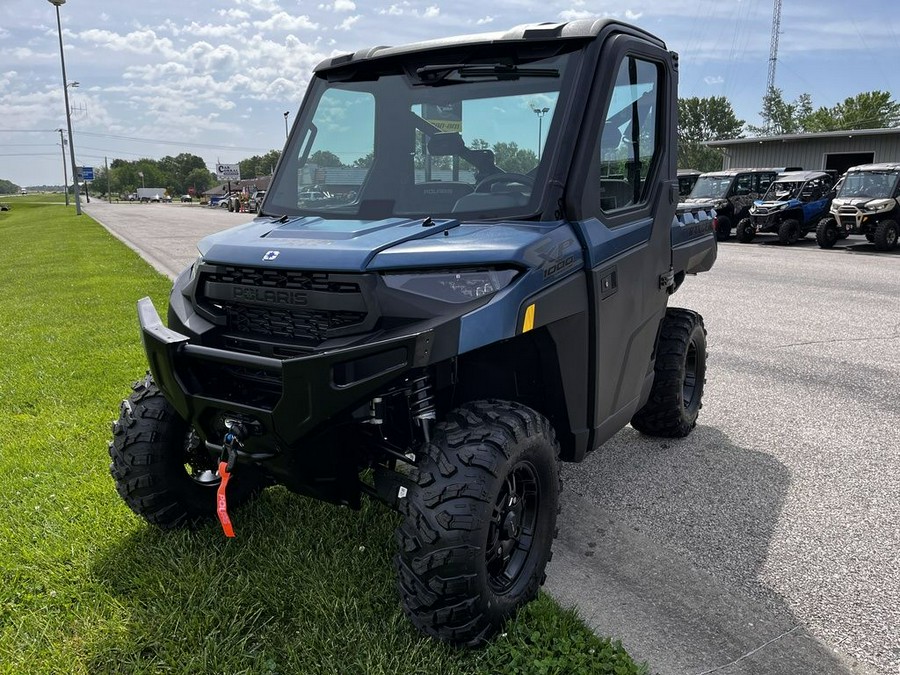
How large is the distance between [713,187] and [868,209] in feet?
18.4

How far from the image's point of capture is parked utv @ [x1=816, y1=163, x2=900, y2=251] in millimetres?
17891

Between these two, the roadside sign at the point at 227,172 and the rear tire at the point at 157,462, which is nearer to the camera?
the rear tire at the point at 157,462

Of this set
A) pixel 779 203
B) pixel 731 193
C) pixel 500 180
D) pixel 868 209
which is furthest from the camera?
pixel 731 193

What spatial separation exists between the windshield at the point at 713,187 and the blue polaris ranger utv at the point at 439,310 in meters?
20.4

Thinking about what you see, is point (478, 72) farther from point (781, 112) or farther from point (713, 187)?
point (781, 112)

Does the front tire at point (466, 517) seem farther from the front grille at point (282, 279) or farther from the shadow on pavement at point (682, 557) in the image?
the front grille at point (282, 279)

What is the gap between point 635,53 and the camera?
3.26 m

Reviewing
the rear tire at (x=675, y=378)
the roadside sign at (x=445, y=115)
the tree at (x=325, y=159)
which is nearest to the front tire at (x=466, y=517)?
the roadside sign at (x=445, y=115)

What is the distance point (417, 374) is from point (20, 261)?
18.3m

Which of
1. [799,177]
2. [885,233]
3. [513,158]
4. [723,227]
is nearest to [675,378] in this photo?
[513,158]

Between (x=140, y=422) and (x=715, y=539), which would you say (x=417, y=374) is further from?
(x=715, y=539)

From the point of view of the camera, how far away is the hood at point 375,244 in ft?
8.23

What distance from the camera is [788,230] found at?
20281 mm

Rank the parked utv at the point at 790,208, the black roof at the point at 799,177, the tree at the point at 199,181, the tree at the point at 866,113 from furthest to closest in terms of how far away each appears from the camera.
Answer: the tree at the point at 199,181 → the tree at the point at 866,113 → the black roof at the point at 799,177 → the parked utv at the point at 790,208
